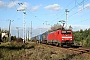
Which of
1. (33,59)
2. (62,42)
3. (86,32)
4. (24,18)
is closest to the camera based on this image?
(33,59)

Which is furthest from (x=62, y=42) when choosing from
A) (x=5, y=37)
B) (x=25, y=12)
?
(x=5, y=37)

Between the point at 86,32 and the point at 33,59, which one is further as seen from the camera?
the point at 86,32

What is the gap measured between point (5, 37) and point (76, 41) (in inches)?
1134

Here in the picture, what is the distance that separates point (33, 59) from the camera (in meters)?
13.8

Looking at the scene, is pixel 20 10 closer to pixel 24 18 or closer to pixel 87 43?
pixel 24 18

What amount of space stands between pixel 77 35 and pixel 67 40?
83.8ft

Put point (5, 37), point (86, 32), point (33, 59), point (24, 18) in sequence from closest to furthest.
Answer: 1. point (33, 59)
2. point (24, 18)
3. point (86, 32)
4. point (5, 37)

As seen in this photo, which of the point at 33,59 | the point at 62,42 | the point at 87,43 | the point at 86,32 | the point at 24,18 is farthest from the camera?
the point at 86,32

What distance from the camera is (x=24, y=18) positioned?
52.4 meters

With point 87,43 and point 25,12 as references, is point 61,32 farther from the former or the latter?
point 25,12

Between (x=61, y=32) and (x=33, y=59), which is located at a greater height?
(x=61, y=32)

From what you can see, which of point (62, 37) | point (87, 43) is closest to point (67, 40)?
point (62, 37)

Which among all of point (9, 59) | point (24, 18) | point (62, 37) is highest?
point (24, 18)

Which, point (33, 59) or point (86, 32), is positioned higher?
point (86, 32)
